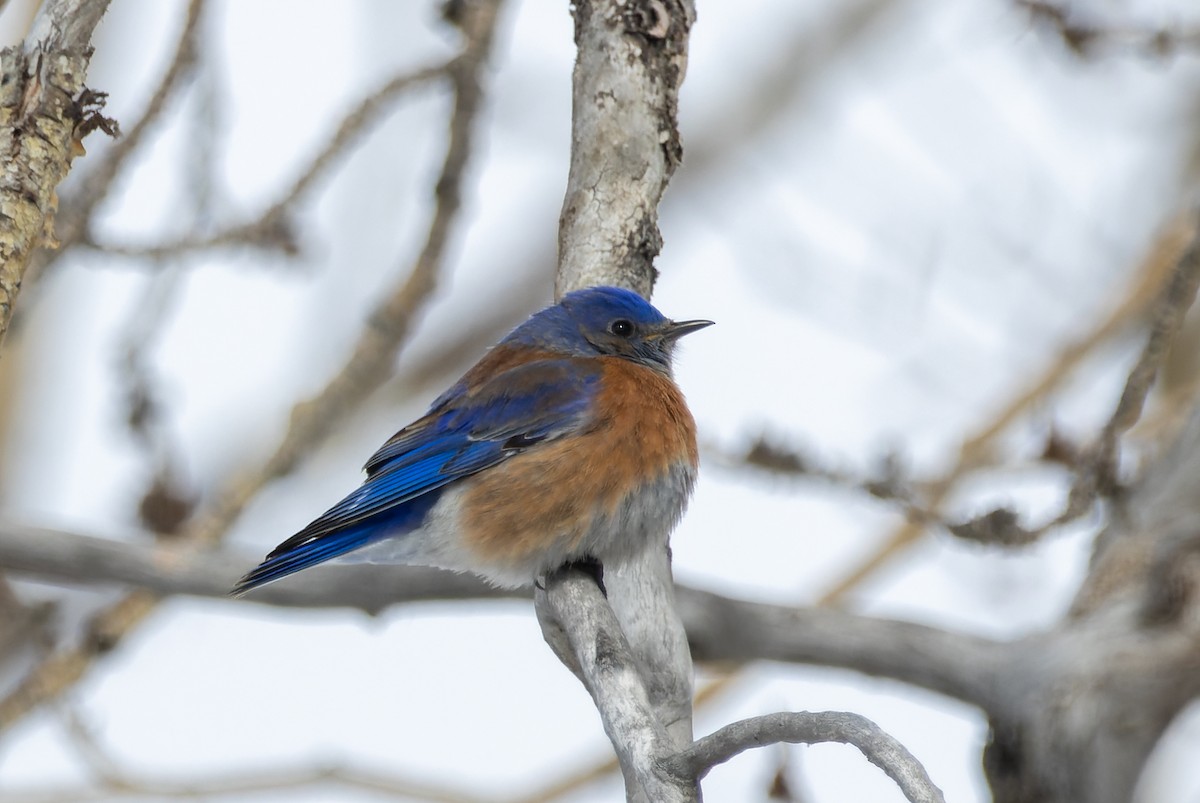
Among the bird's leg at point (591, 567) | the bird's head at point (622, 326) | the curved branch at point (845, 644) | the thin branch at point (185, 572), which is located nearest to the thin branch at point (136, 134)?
the thin branch at point (185, 572)

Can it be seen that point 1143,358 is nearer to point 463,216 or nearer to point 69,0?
point 463,216

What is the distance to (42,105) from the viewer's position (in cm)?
259

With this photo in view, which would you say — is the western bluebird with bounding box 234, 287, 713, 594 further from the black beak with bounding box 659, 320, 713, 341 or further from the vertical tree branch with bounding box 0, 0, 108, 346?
the vertical tree branch with bounding box 0, 0, 108, 346

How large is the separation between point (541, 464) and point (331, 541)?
0.72 metres

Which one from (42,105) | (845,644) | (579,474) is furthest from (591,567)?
(42,105)

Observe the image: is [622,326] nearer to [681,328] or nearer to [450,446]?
[681,328]

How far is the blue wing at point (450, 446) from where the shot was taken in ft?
14.0

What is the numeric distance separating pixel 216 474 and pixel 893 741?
628cm

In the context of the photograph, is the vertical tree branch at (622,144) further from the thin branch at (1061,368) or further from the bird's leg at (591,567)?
the thin branch at (1061,368)

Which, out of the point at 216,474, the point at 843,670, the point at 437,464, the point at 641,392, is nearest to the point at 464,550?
the point at 437,464

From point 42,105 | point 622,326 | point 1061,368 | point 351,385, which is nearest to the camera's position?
point 42,105

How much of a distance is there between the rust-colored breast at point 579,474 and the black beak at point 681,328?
315 millimetres

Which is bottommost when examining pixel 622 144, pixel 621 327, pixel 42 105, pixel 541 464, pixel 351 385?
pixel 42 105

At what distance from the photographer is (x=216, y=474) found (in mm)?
7828
